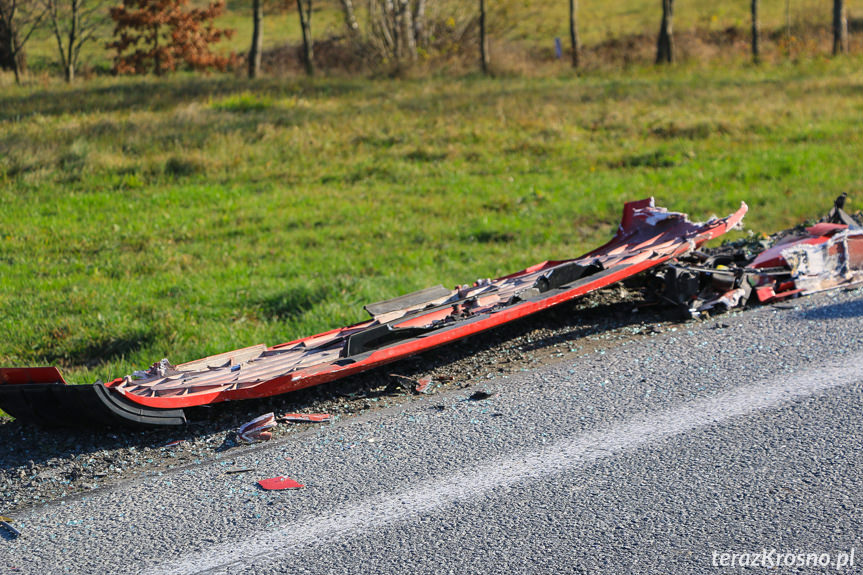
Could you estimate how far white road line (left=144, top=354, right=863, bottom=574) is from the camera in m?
2.94

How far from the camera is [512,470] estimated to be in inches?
135

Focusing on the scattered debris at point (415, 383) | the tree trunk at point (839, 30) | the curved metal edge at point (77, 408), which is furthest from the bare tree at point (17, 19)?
the tree trunk at point (839, 30)

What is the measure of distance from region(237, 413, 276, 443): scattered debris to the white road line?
0.89 m

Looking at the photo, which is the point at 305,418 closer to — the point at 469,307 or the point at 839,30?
the point at 469,307

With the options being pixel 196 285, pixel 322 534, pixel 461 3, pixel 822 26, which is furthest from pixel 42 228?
pixel 822 26

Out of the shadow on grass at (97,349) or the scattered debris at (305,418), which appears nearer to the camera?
the scattered debris at (305,418)

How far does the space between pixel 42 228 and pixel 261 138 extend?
4.96 metres

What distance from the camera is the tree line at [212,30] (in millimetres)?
23094

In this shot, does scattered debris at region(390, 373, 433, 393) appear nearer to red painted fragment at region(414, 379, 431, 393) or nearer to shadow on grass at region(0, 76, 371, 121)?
red painted fragment at region(414, 379, 431, 393)

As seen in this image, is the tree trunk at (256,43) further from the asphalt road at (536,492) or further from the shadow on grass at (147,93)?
the asphalt road at (536,492)

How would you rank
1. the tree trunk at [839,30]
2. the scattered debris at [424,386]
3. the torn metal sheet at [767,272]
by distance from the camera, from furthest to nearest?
the tree trunk at [839,30]
the torn metal sheet at [767,272]
the scattered debris at [424,386]

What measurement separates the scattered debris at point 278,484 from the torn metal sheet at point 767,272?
304 cm

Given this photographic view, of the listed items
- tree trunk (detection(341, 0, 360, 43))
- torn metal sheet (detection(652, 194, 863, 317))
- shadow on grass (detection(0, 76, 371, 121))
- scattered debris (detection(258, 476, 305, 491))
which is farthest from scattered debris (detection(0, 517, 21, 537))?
tree trunk (detection(341, 0, 360, 43))

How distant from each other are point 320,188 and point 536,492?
851cm
